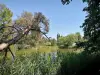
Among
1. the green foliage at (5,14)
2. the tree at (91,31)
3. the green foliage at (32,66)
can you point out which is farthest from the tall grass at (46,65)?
the green foliage at (5,14)

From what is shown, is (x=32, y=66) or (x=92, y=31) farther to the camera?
(x=92, y=31)

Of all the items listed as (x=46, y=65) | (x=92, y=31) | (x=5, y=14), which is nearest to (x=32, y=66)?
(x=46, y=65)

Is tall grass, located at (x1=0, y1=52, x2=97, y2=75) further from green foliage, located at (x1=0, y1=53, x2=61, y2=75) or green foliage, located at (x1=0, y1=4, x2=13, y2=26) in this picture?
green foliage, located at (x1=0, y1=4, x2=13, y2=26)

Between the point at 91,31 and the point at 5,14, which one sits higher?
the point at 5,14

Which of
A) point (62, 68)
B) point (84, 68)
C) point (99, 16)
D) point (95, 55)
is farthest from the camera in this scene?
point (95, 55)

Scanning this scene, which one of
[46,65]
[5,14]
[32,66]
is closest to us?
[32,66]

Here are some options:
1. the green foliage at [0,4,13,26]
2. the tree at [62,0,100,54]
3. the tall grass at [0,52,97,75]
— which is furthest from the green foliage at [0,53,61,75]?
the green foliage at [0,4,13,26]

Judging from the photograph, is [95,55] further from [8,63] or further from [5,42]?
[5,42]

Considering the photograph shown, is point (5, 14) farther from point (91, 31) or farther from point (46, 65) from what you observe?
point (46, 65)

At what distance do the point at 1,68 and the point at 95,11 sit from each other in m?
6.17

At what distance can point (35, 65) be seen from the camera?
809 cm

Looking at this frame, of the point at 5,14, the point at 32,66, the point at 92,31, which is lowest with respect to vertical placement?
the point at 32,66

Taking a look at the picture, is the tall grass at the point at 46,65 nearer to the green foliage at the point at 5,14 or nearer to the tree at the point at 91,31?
the tree at the point at 91,31

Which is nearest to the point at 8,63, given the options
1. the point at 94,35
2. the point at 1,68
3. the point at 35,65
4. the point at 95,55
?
the point at 1,68
